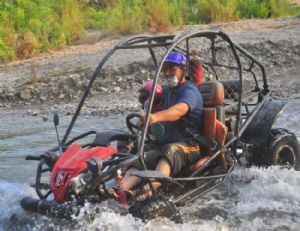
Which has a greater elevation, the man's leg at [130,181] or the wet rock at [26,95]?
the man's leg at [130,181]

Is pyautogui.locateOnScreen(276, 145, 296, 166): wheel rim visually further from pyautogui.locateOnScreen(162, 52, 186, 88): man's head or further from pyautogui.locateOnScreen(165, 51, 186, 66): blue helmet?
pyautogui.locateOnScreen(165, 51, 186, 66): blue helmet

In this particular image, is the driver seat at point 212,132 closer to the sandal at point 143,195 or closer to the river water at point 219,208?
the river water at point 219,208

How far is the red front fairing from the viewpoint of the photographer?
5.84 m

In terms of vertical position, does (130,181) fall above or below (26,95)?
above

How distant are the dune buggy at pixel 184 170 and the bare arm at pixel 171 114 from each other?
198mm

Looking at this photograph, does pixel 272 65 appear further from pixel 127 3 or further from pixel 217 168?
pixel 217 168

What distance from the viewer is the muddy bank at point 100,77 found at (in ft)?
46.9

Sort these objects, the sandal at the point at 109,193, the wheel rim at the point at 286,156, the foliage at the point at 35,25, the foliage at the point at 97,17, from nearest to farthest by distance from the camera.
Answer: the sandal at the point at 109,193
the wheel rim at the point at 286,156
the foliage at the point at 35,25
the foliage at the point at 97,17

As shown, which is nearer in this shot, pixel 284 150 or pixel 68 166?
pixel 68 166

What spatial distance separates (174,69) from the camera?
21.7 feet

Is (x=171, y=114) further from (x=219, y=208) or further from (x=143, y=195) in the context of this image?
(x=219, y=208)

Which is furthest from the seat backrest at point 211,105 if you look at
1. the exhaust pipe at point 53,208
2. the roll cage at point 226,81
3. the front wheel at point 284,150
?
the exhaust pipe at point 53,208

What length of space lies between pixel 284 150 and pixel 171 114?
2.15 meters

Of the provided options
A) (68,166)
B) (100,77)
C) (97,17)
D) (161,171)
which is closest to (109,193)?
(68,166)
